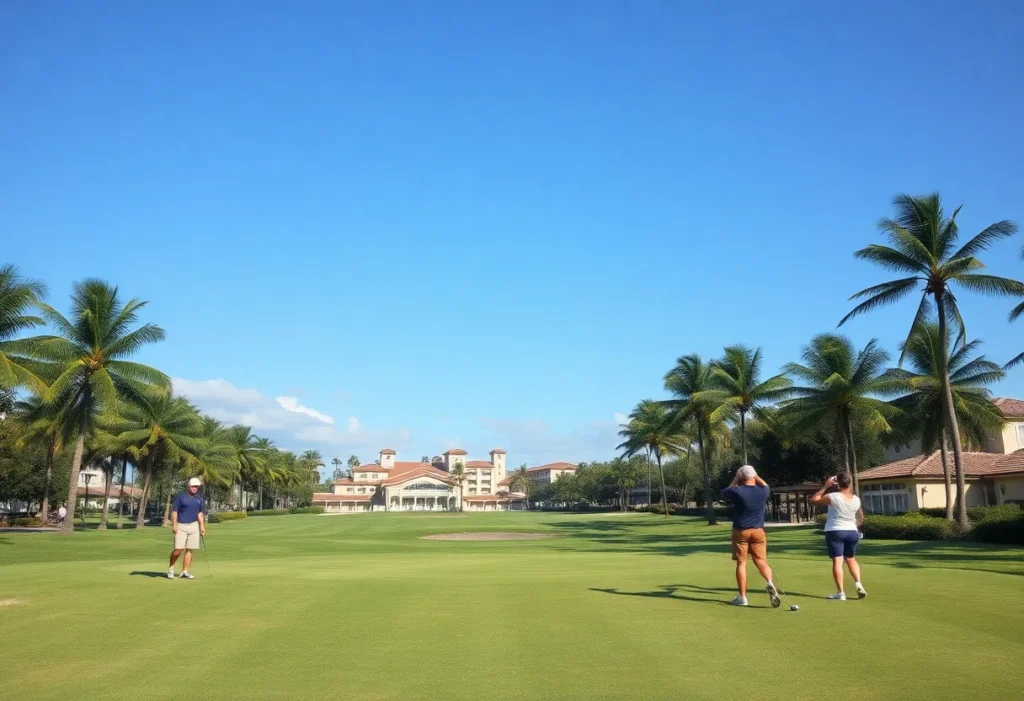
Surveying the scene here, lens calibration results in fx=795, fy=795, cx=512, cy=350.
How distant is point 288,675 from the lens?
7465 millimetres

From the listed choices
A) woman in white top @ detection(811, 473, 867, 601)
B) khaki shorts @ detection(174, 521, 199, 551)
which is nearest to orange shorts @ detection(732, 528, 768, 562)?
woman in white top @ detection(811, 473, 867, 601)

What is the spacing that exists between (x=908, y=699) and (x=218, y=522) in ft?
276

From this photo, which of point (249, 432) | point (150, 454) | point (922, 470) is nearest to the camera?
point (922, 470)

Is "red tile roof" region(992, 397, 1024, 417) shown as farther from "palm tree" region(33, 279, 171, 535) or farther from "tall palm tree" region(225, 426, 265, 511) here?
"tall palm tree" region(225, 426, 265, 511)

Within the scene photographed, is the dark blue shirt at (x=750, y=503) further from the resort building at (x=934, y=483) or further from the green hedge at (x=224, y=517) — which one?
the green hedge at (x=224, y=517)

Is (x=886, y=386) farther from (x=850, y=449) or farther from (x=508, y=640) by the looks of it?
(x=508, y=640)

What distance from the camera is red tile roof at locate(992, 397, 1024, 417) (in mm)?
65188

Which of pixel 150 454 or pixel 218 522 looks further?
pixel 218 522

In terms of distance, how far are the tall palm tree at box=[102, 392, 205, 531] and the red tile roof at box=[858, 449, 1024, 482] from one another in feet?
167

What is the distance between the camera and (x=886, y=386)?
45.8 metres

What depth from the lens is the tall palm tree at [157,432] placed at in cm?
5962

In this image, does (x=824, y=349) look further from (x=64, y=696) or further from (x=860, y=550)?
(x=64, y=696)

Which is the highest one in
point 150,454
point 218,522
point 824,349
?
point 824,349

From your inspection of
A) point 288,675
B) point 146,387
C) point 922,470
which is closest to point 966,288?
point 922,470
